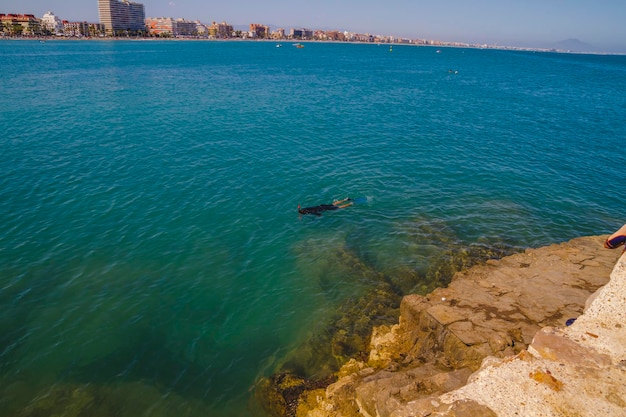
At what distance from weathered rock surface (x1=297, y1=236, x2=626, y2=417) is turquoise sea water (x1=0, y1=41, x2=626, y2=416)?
4.63 meters

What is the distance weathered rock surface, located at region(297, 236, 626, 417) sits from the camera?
1020cm

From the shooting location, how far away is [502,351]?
13516 millimetres

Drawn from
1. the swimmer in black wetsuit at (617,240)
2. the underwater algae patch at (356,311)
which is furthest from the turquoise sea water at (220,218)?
the swimmer in black wetsuit at (617,240)

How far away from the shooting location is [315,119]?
59344mm

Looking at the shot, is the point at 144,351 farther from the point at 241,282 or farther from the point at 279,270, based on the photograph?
the point at 279,270

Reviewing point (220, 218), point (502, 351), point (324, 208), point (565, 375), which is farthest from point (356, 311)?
point (220, 218)

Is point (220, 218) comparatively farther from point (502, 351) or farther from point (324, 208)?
point (502, 351)

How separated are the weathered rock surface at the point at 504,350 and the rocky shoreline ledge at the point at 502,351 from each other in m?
0.03

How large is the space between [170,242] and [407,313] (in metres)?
17.1

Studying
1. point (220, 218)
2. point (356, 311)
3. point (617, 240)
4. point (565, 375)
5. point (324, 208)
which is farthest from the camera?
point (324, 208)

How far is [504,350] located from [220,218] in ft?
71.7

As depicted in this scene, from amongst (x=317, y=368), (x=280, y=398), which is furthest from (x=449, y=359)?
(x=280, y=398)

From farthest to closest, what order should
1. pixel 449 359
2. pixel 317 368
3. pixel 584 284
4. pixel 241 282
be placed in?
pixel 241 282
pixel 584 284
pixel 317 368
pixel 449 359

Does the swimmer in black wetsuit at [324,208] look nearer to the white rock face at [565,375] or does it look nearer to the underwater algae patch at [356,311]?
the underwater algae patch at [356,311]
